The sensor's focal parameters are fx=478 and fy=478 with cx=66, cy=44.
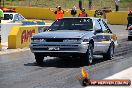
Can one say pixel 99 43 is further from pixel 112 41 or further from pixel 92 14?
pixel 92 14

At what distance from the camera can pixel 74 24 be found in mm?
15430

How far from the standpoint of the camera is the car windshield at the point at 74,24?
50.3 feet

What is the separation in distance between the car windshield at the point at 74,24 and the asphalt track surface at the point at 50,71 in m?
1.12

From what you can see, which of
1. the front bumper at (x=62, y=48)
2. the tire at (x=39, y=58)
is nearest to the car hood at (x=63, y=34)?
the front bumper at (x=62, y=48)

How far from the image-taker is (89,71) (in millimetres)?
13031

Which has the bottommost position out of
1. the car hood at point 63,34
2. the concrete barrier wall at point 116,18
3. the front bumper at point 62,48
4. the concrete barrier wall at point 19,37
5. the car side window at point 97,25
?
the concrete barrier wall at point 116,18

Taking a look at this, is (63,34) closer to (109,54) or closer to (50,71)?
(50,71)

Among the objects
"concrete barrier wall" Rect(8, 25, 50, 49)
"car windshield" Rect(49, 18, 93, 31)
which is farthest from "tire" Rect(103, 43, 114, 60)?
"concrete barrier wall" Rect(8, 25, 50, 49)

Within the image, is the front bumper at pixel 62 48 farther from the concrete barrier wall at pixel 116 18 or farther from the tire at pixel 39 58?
the concrete barrier wall at pixel 116 18

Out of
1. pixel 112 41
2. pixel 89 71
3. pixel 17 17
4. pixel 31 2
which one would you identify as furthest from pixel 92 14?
pixel 89 71

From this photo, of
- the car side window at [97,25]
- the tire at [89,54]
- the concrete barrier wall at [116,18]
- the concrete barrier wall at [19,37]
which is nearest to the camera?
the tire at [89,54]

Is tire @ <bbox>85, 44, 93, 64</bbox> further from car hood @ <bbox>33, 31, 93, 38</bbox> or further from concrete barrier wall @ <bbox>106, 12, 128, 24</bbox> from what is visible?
concrete barrier wall @ <bbox>106, 12, 128, 24</bbox>

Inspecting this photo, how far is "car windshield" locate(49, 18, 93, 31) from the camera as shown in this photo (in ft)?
50.3

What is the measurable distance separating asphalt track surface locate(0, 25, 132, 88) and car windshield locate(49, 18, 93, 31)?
1.12 metres
